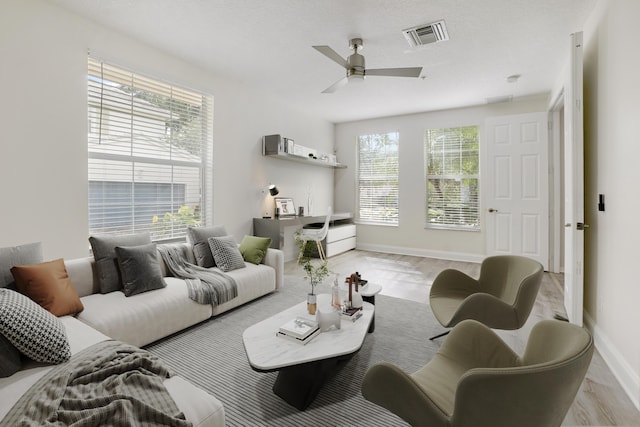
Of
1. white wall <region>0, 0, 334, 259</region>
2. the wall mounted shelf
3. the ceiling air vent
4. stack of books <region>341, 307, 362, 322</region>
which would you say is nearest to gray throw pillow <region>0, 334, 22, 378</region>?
white wall <region>0, 0, 334, 259</region>

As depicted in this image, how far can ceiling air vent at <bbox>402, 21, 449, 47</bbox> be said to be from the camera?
9.73 ft

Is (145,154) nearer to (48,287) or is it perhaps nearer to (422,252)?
(48,287)

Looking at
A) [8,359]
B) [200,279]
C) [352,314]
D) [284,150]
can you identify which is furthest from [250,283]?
[284,150]

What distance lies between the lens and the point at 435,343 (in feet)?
8.34

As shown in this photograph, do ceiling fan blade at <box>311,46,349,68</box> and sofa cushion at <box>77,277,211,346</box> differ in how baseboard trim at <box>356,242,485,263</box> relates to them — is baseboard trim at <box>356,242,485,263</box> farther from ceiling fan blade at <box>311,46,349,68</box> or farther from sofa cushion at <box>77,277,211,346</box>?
sofa cushion at <box>77,277,211,346</box>

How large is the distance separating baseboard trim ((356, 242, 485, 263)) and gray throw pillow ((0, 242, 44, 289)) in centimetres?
536

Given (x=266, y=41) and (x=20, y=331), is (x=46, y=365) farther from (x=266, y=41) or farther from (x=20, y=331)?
(x=266, y=41)

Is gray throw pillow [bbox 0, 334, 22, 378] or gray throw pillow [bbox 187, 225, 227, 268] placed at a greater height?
gray throw pillow [bbox 187, 225, 227, 268]

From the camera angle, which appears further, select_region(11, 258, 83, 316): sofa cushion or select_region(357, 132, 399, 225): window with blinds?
select_region(357, 132, 399, 225): window with blinds

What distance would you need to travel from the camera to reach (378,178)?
A: 6613mm

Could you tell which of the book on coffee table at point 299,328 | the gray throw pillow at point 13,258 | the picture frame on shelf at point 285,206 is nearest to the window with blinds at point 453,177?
the picture frame on shelf at point 285,206

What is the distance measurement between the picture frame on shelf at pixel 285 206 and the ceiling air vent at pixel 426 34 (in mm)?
2951

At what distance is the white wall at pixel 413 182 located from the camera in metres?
5.56

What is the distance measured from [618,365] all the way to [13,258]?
12.9 ft
